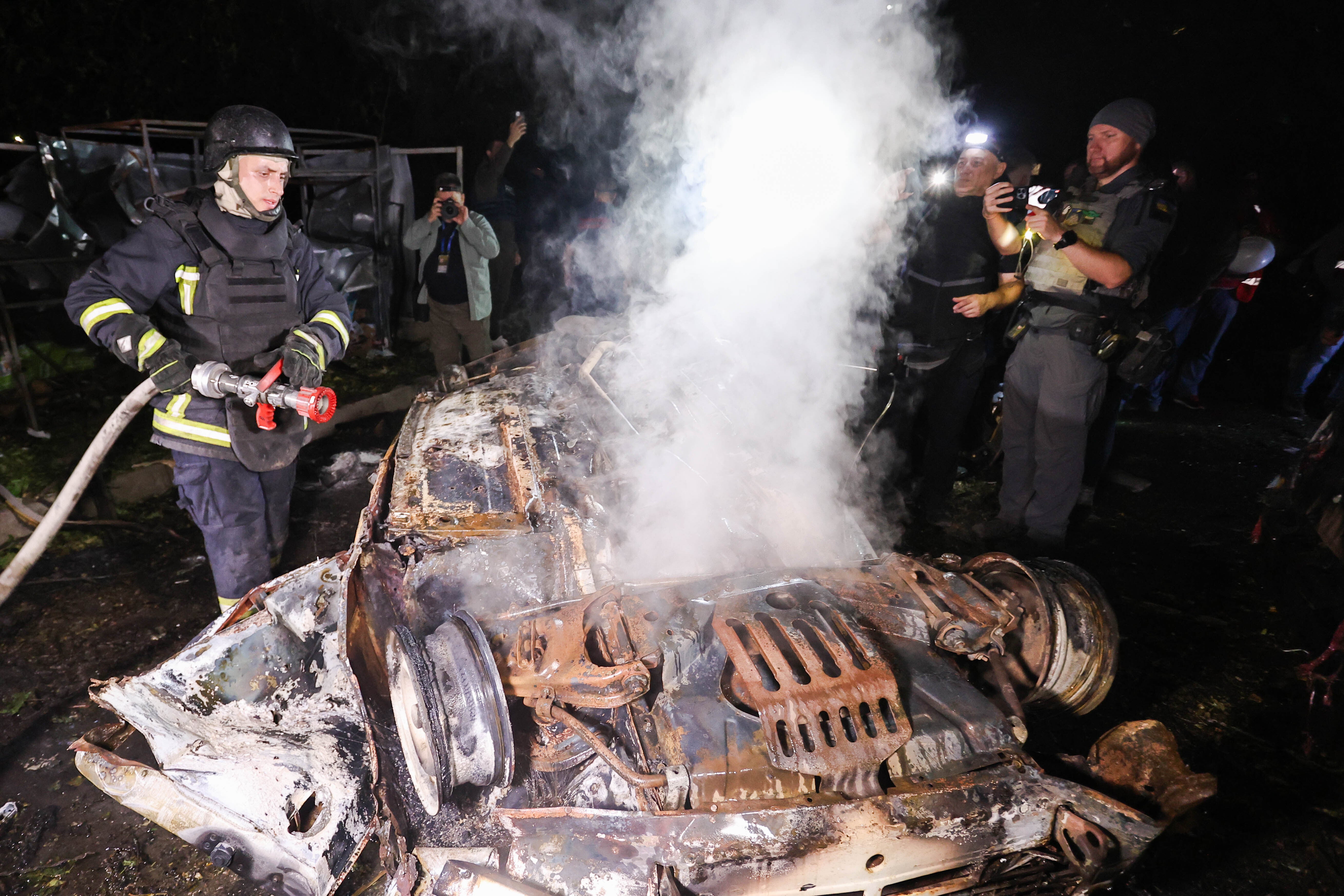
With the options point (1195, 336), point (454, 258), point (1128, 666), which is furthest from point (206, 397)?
point (1195, 336)

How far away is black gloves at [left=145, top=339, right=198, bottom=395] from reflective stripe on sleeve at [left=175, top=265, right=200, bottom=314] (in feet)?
0.91

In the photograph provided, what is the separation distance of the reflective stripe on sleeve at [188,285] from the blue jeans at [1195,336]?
780cm

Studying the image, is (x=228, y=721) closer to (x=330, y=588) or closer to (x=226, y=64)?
(x=330, y=588)

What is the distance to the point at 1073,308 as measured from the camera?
3836mm

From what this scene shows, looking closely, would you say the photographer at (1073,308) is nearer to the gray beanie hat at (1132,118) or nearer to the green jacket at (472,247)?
the gray beanie hat at (1132,118)

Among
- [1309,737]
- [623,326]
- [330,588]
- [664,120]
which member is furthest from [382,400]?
[1309,737]

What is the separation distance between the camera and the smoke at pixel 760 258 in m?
2.85

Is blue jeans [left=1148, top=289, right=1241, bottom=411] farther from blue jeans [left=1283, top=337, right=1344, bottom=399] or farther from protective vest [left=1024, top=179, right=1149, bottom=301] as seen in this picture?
protective vest [left=1024, top=179, right=1149, bottom=301]

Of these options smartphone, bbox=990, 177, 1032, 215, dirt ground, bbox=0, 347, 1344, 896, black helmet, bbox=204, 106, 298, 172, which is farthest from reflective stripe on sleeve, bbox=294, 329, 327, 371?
smartphone, bbox=990, 177, 1032, 215

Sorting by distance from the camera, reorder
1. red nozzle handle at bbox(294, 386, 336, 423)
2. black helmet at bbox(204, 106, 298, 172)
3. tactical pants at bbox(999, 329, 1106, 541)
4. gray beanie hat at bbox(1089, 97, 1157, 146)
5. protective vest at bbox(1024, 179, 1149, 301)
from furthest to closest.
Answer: tactical pants at bbox(999, 329, 1106, 541) → protective vest at bbox(1024, 179, 1149, 301) → gray beanie hat at bbox(1089, 97, 1157, 146) → black helmet at bbox(204, 106, 298, 172) → red nozzle handle at bbox(294, 386, 336, 423)

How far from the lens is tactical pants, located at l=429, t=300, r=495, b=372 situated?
5816mm

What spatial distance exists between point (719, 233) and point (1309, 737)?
12.7 feet

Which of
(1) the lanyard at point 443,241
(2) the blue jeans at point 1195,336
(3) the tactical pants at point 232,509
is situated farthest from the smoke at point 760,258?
(2) the blue jeans at point 1195,336

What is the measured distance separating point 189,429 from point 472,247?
10.9 ft
